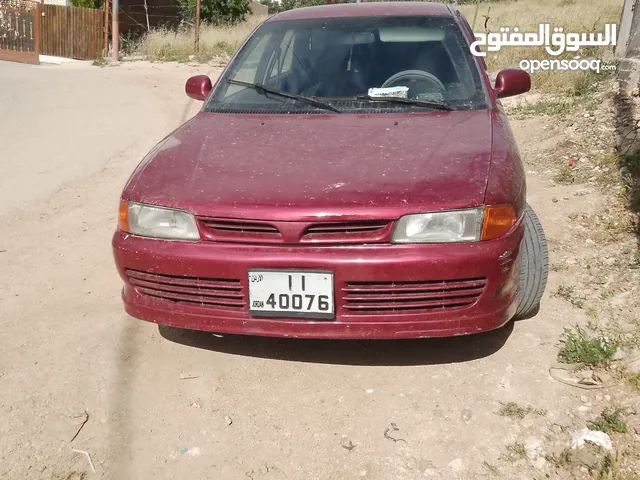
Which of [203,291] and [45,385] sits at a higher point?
[203,291]

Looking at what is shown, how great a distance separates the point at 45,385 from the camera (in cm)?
299

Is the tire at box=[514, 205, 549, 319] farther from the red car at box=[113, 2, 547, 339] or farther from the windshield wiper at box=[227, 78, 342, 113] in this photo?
the windshield wiper at box=[227, 78, 342, 113]

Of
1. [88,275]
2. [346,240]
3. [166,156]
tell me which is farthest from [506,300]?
[88,275]

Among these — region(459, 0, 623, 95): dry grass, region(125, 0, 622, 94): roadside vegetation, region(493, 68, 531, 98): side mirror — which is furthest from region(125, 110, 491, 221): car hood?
region(459, 0, 623, 95): dry grass

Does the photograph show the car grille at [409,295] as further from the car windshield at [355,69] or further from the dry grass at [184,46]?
the dry grass at [184,46]

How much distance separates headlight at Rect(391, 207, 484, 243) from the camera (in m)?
2.59

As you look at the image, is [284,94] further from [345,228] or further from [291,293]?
[291,293]

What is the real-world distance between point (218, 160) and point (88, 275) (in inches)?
63.9

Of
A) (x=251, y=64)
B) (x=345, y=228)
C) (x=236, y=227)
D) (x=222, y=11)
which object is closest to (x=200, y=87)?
(x=251, y=64)

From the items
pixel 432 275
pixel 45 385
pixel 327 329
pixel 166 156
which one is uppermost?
pixel 166 156

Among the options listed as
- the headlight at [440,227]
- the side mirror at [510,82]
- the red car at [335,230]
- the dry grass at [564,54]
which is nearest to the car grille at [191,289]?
the red car at [335,230]

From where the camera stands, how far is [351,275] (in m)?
2.58

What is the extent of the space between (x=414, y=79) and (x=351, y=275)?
5.18ft

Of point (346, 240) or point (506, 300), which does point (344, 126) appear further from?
point (506, 300)
